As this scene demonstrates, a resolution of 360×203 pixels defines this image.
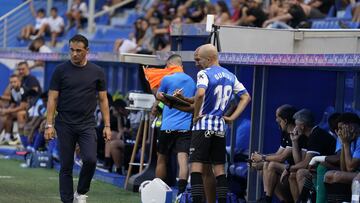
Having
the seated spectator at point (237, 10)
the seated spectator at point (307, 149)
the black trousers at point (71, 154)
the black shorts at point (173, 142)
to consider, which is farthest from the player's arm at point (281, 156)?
the seated spectator at point (237, 10)

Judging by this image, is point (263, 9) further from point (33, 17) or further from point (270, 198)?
point (33, 17)

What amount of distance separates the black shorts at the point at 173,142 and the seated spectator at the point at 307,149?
3.85ft

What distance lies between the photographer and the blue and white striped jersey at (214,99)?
1001 centimetres

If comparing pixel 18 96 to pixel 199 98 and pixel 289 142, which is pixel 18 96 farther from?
pixel 199 98

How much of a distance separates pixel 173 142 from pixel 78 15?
15.4 meters

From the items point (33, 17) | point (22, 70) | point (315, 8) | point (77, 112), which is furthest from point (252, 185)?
point (33, 17)

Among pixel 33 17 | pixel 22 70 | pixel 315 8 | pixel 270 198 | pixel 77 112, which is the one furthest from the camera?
pixel 33 17

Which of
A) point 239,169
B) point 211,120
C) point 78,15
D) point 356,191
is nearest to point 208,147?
point 211,120

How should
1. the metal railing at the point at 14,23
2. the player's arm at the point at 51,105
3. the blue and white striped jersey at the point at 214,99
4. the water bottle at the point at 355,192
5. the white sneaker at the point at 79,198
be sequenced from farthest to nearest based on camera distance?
1. the metal railing at the point at 14,23
2. the white sneaker at the point at 79,198
3. the player's arm at the point at 51,105
4. the blue and white striped jersey at the point at 214,99
5. the water bottle at the point at 355,192

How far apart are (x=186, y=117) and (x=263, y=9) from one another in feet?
25.7

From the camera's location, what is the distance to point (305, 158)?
1108 cm

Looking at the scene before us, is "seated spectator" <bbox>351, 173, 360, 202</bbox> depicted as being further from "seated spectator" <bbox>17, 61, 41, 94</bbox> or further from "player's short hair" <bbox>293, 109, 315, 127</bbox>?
"seated spectator" <bbox>17, 61, 41, 94</bbox>

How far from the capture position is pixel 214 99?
1005 cm

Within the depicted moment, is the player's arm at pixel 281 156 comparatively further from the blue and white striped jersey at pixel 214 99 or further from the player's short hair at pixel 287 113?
the blue and white striped jersey at pixel 214 99
